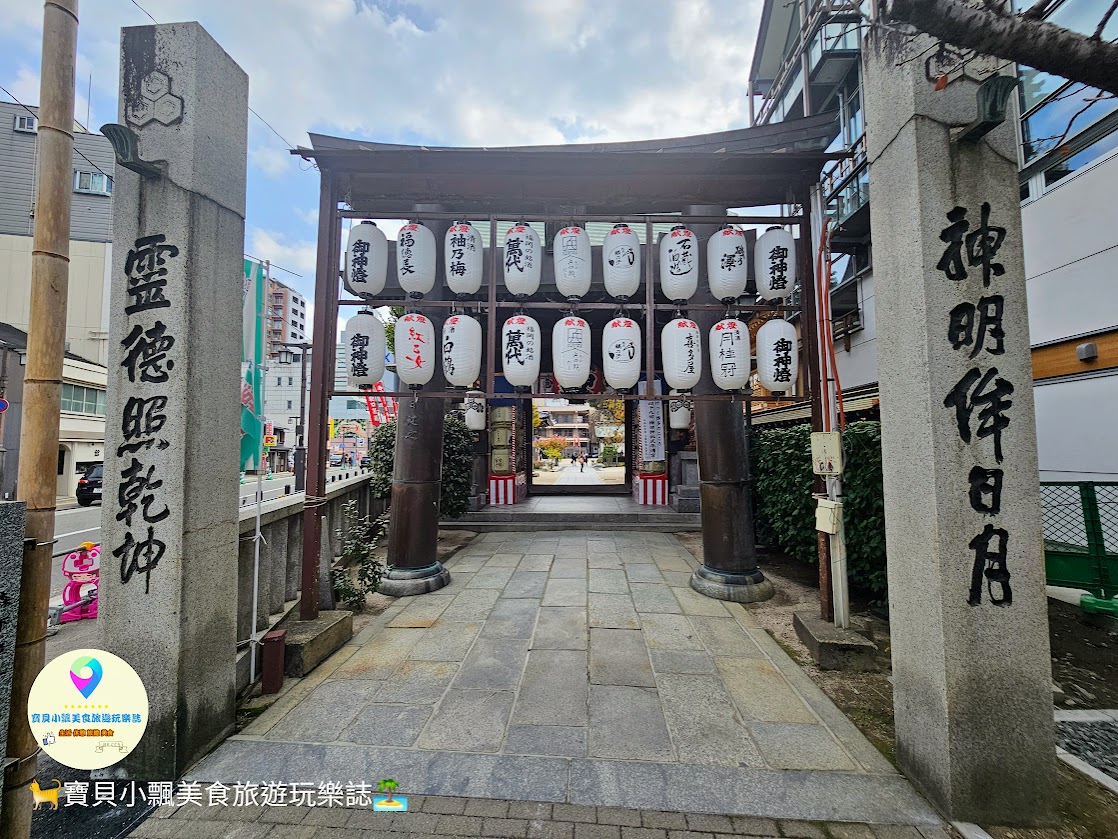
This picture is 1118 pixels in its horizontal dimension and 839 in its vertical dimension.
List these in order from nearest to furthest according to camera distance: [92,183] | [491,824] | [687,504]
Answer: [491,824]
[687,504]
[92,183]

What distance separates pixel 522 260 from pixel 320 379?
2.62 metres

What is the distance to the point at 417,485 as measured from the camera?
6.44m

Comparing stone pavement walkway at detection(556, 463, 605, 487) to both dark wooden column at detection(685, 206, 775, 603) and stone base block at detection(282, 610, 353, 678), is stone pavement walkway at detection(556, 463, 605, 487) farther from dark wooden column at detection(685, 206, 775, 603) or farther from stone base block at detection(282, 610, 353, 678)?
stone base block at detection(282, 610, 353, 678)

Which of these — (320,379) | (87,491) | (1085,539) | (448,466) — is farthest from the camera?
(87,491)

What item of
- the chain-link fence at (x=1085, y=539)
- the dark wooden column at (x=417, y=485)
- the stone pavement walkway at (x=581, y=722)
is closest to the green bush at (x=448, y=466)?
the dark wooden column at (x=417, y=485)

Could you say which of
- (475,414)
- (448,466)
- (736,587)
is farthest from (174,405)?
(475,414)

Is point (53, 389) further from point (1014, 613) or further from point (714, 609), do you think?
point (714, 609)

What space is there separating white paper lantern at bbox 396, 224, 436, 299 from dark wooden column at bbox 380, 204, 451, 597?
932mm

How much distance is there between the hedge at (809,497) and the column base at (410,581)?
513cm

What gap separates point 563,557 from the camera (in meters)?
8.06

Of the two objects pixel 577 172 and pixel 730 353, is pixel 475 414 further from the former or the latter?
pixel 730 353

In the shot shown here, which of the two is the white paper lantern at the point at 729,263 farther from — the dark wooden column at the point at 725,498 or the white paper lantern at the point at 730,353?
the dark wooden column at the point at 725,498

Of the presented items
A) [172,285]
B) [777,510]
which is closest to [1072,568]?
[777,510]

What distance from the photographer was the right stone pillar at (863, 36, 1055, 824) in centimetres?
261
